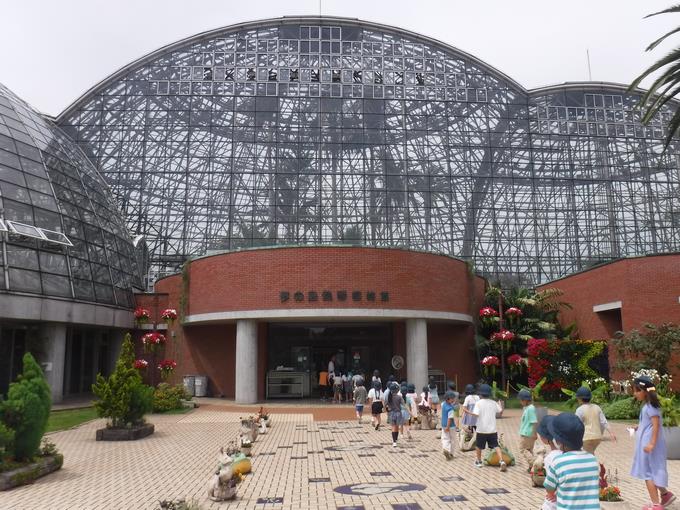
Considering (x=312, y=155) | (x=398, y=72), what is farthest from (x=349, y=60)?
(x=312, y=155)

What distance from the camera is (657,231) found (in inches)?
1594

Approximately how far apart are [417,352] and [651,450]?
1753cm

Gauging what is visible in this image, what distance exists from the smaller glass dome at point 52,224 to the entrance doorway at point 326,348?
8045mm

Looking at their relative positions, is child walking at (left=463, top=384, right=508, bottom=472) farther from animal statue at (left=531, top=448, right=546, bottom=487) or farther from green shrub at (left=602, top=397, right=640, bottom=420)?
green shrub at (left=602, top=397, right=640, bottom=420)

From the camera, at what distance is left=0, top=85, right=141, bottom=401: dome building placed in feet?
74.9

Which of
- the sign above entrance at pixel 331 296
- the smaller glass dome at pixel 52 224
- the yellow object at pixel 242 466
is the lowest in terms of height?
the yellow object at pixel 242 466

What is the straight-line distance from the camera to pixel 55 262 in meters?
24.4

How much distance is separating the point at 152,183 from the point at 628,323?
2866 cm

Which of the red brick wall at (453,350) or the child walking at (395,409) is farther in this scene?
the red brick wall at (453,350)

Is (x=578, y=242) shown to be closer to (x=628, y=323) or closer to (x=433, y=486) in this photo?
(x=628, y=323)

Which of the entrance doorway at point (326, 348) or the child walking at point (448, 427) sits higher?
the entrance doorway at point (326, 348)

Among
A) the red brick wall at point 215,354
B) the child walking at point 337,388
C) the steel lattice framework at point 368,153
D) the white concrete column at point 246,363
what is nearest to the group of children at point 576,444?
the child walking at point 337,388

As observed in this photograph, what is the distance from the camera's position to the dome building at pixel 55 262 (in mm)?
22828

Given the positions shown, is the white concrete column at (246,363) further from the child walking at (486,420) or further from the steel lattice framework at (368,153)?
the child walking at (486,420)
